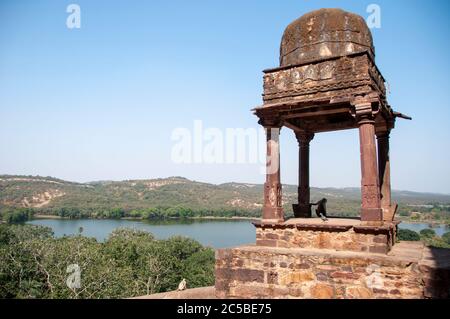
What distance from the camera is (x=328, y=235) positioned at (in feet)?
21.8

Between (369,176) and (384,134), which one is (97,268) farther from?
(369,176)

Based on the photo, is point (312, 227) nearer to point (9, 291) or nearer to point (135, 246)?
point (9, 291)

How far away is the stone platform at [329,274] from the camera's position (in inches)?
199

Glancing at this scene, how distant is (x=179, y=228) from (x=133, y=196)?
5274 centimetres

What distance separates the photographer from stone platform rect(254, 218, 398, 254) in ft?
20.2

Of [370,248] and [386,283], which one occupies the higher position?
[370,248]

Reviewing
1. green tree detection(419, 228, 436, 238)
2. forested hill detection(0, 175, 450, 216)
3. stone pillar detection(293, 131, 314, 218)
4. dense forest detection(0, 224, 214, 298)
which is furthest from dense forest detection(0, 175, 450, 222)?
stone pillar detection(293, 131, 314, 218)

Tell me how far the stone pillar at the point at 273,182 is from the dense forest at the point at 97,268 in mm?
15203

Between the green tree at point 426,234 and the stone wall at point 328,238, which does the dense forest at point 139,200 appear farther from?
the stone wall at point 328,238

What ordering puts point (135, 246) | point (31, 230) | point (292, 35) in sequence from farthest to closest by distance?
point (31, 230)
point (135, 246)
point (292, 35)

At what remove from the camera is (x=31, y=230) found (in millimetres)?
43375

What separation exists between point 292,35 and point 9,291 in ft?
78.3
